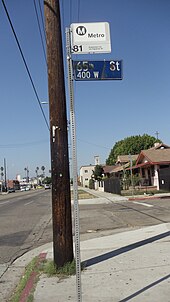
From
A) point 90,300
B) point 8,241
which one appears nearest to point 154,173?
point 8,241

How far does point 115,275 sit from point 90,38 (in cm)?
359

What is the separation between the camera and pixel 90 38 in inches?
173

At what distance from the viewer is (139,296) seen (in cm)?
470

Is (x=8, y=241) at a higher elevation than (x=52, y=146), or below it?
below

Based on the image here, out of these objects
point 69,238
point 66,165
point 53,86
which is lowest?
point 69,238

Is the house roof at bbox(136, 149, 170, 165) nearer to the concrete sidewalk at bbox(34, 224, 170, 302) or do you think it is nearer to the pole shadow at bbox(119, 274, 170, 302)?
the concrete sidewalk at bbox(34, 224, 170, 302)

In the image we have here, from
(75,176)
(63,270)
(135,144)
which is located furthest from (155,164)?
(135,144)

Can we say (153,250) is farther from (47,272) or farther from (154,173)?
(154,173)

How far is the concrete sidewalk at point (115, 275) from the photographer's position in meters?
4.81

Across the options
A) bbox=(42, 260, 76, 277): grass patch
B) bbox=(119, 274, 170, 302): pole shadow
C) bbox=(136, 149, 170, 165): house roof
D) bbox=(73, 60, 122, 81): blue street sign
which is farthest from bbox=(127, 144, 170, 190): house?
Answer: bbox=(73, 60, 122, 81): blue street sign

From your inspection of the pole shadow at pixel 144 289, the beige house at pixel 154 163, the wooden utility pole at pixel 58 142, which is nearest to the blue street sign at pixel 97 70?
the wooden utility pole at pixel 58 142

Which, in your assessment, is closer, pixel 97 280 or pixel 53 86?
pixel 97 280

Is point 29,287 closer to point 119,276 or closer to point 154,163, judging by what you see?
point 119,276

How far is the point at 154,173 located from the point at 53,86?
32.3 metres
